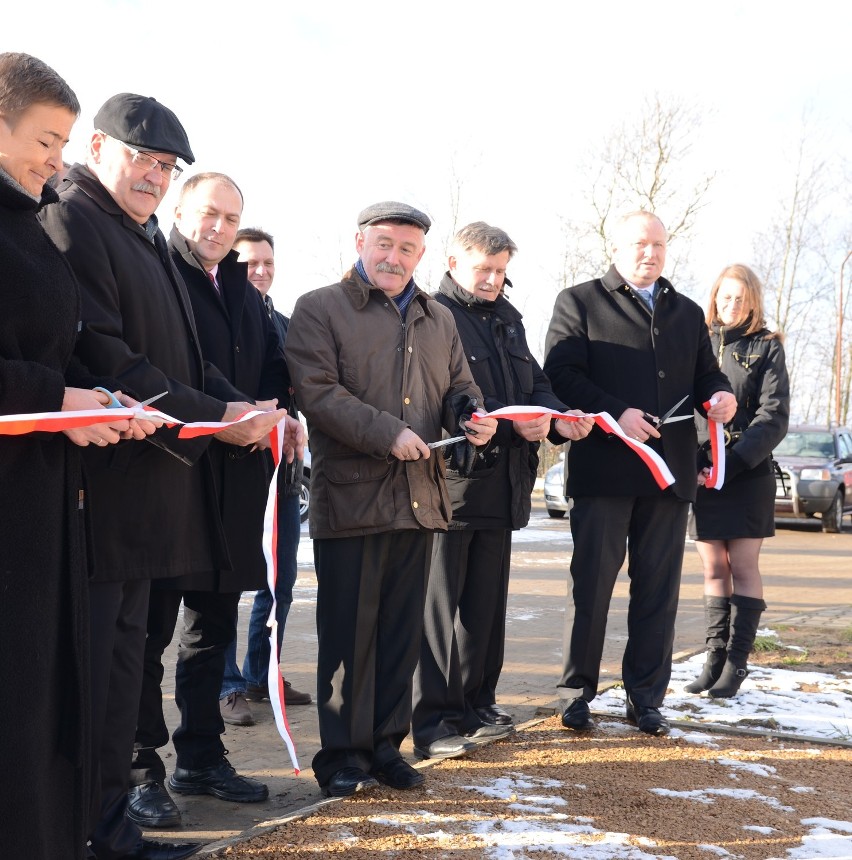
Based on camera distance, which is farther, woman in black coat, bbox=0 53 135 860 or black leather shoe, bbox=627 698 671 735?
black leather shoe, bbox=627 698 671 735

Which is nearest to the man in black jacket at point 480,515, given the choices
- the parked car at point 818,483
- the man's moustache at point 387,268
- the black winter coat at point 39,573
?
the man's moustache at point 387,268

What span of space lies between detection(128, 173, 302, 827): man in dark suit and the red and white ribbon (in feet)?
8.07

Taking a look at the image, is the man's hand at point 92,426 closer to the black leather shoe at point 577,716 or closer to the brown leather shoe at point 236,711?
the brown leather shoe at point 236,711

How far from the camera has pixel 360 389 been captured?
14.4ft

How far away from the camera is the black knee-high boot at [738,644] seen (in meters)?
5.99

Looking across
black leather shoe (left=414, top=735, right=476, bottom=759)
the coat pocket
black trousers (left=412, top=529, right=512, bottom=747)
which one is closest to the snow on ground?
black trousers (left=412, top=529, right=512, bottom=747)

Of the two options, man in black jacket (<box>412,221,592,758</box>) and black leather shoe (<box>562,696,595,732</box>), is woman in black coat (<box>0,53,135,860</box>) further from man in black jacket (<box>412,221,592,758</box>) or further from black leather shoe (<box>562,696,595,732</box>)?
black leather shoe (<box>562,696,595,732</box>)

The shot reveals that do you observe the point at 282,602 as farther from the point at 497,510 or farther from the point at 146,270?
the point at 146,270

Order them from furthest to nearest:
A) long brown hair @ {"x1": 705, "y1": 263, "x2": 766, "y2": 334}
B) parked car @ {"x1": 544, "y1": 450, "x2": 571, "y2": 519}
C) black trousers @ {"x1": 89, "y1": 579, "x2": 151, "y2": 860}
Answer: parked car @ {"x1": 544, "y1": 450, "x2": 571, "y2": 519}
long brown hair @ {"x1": 705, "y1": 263, "x2": 766, "y2": 334}
black trousers @ {"x1": 89, "y1": 579, "x2": 151, "y2": 860}

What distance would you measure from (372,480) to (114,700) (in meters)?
1.35

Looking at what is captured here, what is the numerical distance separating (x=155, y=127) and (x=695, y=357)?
318 centimetres

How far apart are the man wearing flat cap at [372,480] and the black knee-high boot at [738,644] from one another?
2324 millimetres

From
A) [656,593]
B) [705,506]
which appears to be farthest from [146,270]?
[705,506]

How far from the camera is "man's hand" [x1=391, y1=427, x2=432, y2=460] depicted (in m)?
4.16
